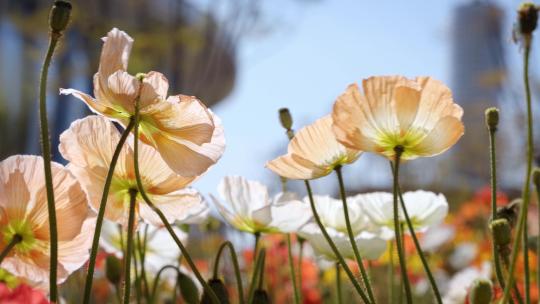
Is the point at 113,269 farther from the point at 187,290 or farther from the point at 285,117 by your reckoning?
the point at 285,117

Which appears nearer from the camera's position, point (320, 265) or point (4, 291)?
point (4, 291)

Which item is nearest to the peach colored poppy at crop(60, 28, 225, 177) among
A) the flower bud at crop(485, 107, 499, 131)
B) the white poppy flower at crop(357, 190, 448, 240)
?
the flower bud at crop(485, 107, 499, 131)

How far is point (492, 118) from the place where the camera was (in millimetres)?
476

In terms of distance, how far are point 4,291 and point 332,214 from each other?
428 mm

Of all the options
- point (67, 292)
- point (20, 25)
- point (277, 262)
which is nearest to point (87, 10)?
point (20, 25)

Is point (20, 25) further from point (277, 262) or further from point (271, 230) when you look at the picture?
point (271, 230)

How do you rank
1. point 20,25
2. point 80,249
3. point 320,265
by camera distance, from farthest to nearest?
1. point 20,25
2. point 320,265
3. point 80,249

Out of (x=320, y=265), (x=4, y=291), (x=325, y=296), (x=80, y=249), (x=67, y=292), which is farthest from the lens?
(x=320, y=265)

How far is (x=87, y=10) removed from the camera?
7.04m

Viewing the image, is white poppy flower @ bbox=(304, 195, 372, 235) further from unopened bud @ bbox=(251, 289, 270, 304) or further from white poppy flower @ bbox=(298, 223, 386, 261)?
unopened bud @ bbox=(251, 289, 270, 304)

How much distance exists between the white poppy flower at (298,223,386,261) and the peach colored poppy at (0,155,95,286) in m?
0.23

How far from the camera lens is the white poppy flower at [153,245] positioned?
795mm

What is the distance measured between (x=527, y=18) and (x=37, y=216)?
295 millimetres

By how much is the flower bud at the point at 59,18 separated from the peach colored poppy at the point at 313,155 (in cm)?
17
